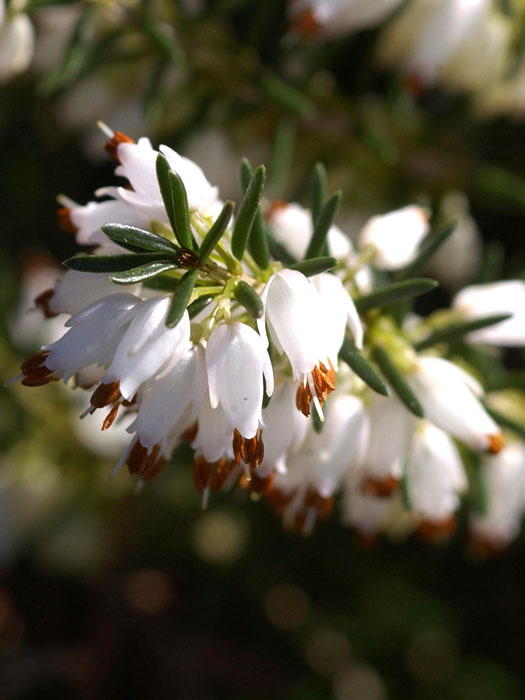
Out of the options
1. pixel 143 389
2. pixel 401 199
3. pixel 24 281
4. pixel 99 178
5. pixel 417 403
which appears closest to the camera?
pixel 143 389

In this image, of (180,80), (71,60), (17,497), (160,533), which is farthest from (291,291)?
(160,533)

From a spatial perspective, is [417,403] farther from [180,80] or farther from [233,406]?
[180,80]

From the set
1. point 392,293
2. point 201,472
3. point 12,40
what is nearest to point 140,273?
point 201,472

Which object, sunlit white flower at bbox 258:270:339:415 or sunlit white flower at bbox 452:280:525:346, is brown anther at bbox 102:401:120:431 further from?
sunlit white flower at bbox 452:280:525:346

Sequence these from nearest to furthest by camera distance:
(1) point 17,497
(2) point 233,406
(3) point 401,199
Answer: (2) point 233,406, (3) point 401,199, (1) point 17,497

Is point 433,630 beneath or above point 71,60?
beneath

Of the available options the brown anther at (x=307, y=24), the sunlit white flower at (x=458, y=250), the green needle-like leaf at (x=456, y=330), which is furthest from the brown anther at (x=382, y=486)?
the sunlit white flower at (x=458, y=250)

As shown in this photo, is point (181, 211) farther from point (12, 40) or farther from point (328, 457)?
point (12, 40)

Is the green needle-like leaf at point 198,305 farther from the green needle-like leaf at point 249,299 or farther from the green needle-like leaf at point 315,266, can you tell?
the green needle-like leaf at point 315,266
